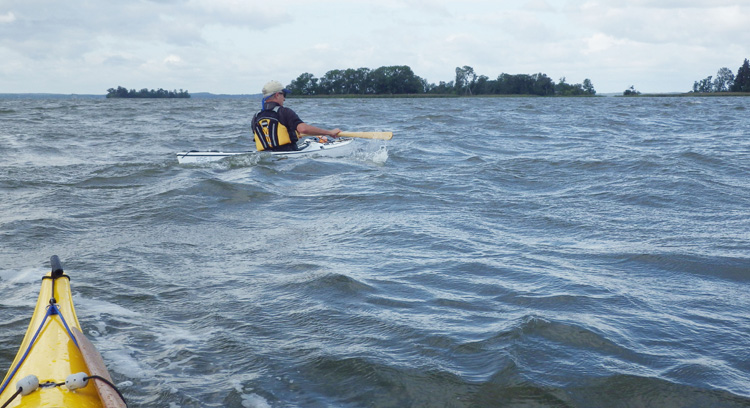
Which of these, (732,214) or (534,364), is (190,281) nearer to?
(534,364)

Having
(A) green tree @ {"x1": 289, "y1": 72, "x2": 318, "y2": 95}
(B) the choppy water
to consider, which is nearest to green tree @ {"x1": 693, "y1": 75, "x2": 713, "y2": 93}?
(A) green tree @ {"x1": 289, "y1": 72, "x2": 318, "y2": 95}

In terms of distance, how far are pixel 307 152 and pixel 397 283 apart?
7.93m

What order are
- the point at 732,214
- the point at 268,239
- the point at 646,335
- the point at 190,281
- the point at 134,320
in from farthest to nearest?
the point at 732,214, the point at 268,239, the point at 190,281, the point at 134,320, the point at 646,335

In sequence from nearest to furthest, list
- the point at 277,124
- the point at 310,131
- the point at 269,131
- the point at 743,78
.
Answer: the point at 310,131
the point at 277,124
the point at 269,131
the point at 743,78

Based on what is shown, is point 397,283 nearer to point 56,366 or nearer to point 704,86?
point 56,366

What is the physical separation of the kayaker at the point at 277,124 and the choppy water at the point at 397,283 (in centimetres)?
80

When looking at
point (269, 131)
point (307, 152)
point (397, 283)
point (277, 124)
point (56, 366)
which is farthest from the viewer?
point (307, 152)

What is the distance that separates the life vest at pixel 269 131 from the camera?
11.6m

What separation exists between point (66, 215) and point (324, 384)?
5804mm

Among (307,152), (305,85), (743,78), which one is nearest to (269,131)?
(307,152)

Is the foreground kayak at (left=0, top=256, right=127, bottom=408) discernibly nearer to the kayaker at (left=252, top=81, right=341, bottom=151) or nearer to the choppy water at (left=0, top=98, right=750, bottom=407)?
the choppy water at (left=0, top=98, right=750, bottom=407)

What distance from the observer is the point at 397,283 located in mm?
5344

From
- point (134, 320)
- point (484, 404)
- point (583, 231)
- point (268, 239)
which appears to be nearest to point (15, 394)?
point (134, 320)

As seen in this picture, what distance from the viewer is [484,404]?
3.44 metres
